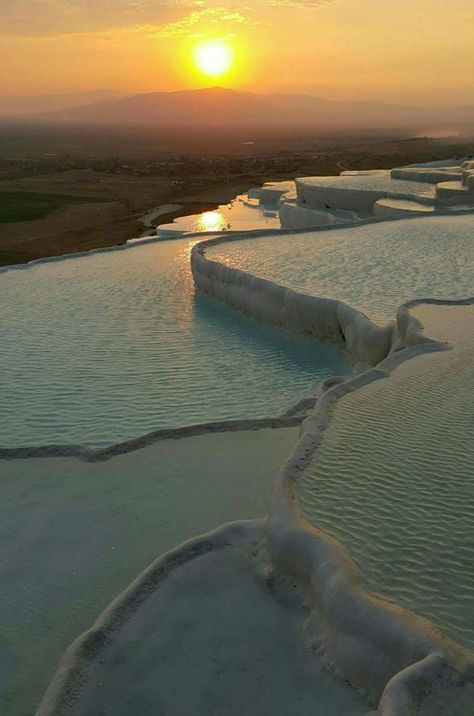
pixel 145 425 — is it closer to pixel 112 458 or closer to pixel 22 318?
pixel 112 458

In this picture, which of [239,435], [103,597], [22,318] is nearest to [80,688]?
[103,597]

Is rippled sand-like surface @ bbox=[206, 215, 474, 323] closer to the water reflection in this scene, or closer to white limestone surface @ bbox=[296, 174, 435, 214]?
white limestone surface @ bbox=[296, 174, 435, 214]

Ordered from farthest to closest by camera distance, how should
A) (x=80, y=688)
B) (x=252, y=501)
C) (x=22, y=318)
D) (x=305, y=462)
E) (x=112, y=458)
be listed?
(x=22, y=318)
(x=112, y=458)
(x=252, y=501)
(x=305, y=462)
(x=80, y=688)

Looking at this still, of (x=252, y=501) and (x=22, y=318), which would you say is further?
(x=22, y=318)

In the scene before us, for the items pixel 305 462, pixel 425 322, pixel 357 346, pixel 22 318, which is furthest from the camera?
pixel 22 318

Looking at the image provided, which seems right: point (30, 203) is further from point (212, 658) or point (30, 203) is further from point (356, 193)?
point (212, 658)

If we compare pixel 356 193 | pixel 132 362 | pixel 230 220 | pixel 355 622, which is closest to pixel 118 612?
pixel 355 622

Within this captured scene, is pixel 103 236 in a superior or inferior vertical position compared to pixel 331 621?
inferior
